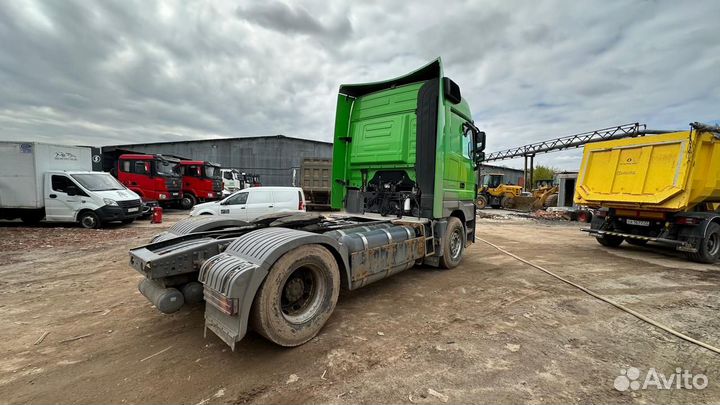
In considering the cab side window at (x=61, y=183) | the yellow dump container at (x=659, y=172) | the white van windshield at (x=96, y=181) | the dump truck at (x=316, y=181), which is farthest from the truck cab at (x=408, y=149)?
the cab side window at (x=61, y=183)

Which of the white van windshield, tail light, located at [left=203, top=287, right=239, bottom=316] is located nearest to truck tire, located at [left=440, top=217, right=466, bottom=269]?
tail light, located at [left=203, top=287, right=239, bottom=316]

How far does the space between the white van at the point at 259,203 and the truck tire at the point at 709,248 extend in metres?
10.1

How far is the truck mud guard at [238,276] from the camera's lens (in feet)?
7.74

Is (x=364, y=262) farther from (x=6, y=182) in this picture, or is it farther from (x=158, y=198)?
(x=158, y=198)

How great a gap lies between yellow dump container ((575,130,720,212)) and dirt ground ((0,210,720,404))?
96.0 inches

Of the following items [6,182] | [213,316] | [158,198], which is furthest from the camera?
[158,198]

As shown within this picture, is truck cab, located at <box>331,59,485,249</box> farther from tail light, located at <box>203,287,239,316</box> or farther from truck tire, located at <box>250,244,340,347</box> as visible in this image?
tail light, located at <box>203,287,239,316</box>

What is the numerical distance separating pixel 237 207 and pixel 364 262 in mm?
7841

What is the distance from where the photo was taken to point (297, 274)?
3080 millimetres

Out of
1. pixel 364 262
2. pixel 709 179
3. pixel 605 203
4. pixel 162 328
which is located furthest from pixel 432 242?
pixel 709 179

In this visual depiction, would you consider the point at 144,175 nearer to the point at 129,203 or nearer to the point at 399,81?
the point at 129,203

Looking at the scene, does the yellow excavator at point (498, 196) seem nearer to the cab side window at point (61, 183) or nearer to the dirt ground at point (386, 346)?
the dirt ground at point (386, 346)

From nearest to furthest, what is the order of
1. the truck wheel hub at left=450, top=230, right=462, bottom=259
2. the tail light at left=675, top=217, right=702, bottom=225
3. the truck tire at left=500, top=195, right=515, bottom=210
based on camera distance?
the truck wheel hub at left=450, top=230, right=462, bottom=259 → the tail light at left=675, top=217, right=702, bottom=225 → the truck tire at left=500, top=195, right=515, bottom=210

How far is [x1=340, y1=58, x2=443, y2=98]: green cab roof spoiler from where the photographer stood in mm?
4773
